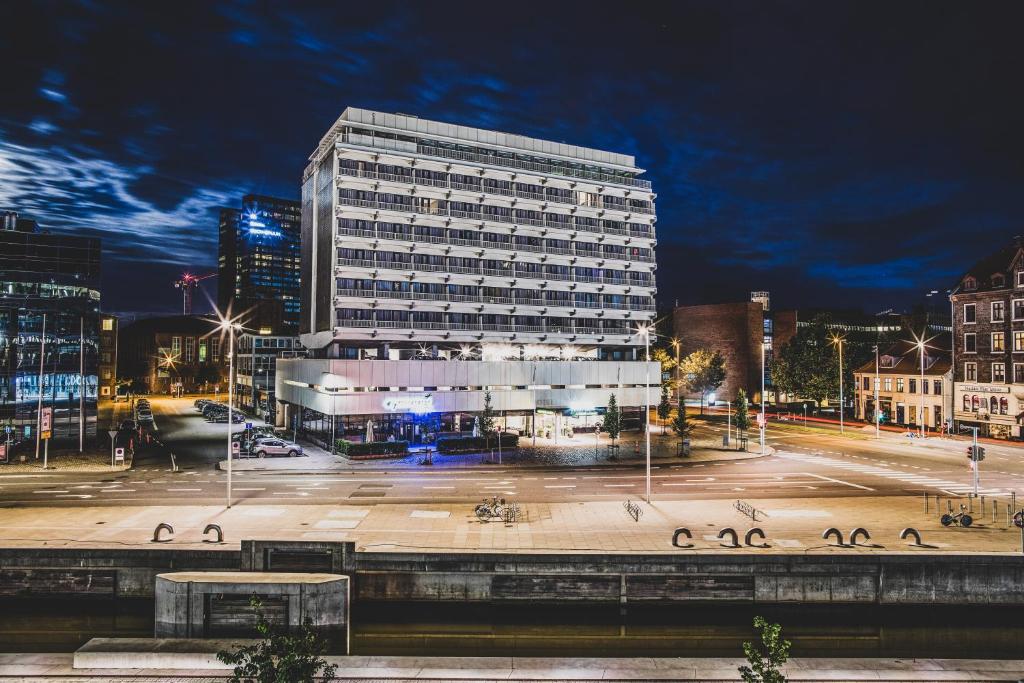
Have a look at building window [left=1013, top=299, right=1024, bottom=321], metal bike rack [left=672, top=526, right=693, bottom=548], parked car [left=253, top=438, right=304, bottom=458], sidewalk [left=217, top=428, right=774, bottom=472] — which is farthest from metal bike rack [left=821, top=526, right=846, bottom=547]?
building window [left=1013, top=299, right=1024, bottom=321]

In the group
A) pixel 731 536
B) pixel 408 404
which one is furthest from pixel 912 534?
pixel 408 404

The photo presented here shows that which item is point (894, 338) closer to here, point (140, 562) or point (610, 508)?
point (610, 508)

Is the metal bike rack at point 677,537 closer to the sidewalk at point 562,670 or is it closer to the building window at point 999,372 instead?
the sidewalk at point 562,670

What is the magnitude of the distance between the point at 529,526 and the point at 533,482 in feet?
40.3

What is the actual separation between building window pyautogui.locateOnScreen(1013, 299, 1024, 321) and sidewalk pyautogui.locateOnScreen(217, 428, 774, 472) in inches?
1234

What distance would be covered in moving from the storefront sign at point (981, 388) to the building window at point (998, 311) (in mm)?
Answer: 6994

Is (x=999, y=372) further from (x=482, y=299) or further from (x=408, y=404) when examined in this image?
(x=408, y=404)

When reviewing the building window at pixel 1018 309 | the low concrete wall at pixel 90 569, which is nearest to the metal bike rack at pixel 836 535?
the low concrete wall at pixel 90 569

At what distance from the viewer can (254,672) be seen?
15.2 meters

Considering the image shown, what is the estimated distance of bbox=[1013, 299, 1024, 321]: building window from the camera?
65312 millimetres

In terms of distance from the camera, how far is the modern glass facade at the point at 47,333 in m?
57.7

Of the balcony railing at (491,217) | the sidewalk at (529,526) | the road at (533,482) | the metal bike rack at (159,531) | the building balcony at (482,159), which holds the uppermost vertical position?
the building balcony at (482,159)

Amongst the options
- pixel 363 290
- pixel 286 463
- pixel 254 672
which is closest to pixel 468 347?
pixel 363 290

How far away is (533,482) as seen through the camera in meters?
42.4
